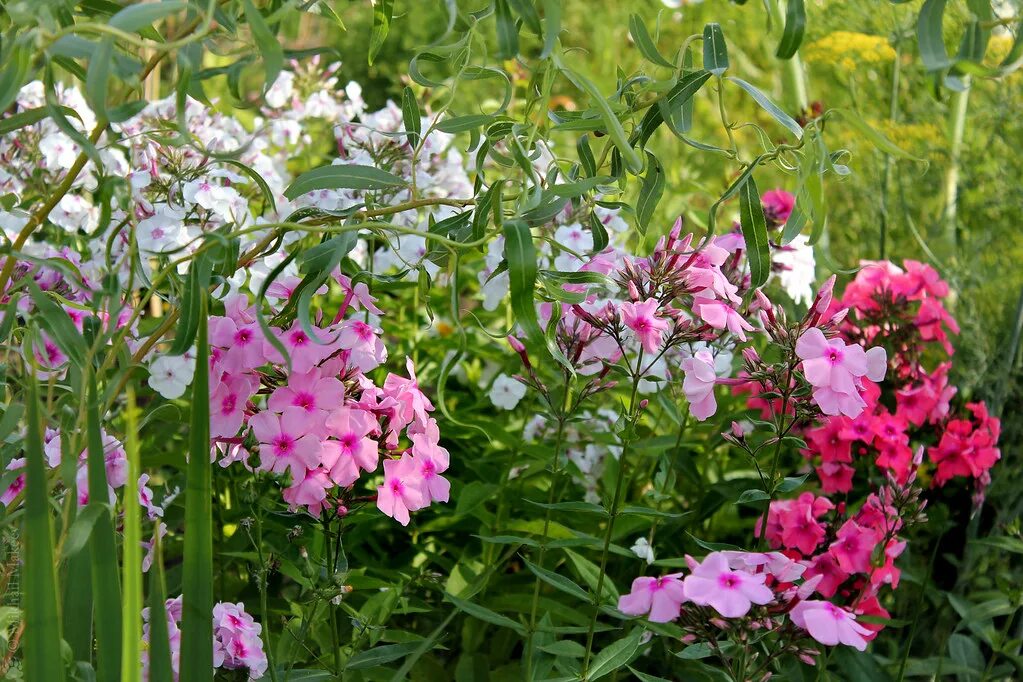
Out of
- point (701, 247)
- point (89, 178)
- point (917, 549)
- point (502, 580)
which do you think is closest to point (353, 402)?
point (701, 247)

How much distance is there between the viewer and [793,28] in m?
1.06

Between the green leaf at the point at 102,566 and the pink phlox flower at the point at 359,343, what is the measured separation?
278mm

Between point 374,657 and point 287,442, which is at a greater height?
point 287,442

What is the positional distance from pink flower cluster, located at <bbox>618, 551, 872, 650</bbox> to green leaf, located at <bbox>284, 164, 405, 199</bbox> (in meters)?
0.57

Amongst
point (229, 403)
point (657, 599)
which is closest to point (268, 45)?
point (229, 403)

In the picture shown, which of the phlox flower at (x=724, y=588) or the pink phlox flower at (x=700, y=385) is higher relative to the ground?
the pink phlox flower at (x=700, y=385)

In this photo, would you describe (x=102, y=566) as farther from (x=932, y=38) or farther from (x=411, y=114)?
(x=932, y=38)

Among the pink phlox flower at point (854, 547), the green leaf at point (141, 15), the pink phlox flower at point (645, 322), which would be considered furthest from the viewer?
the pink phlox flower at point (854, 547)

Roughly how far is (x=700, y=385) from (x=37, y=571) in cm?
75

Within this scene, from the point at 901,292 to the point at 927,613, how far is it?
0.70 metres

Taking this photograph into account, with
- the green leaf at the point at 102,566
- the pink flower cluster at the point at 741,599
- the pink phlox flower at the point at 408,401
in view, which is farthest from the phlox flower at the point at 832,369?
the green leaf at the point at 102,566

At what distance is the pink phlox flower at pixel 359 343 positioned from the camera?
1.22 meters

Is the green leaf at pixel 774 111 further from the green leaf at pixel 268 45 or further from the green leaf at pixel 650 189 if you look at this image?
the green leaf at pixel 268 45

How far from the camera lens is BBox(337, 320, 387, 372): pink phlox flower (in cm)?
122
